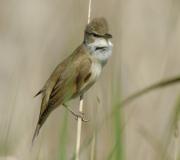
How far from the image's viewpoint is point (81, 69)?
4562mm

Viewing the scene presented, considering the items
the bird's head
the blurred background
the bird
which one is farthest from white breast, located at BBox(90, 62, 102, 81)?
the blurred background

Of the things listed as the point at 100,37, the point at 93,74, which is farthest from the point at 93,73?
the point at 100,37

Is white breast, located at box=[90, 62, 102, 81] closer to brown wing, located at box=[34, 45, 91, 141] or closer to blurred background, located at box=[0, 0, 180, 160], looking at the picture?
brown wing, located at box=[34, 45, 91, 141]

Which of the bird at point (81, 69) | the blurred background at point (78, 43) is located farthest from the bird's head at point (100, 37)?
the blurred background at point (78, 43)

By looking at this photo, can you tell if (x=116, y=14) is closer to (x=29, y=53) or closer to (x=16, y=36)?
(x=29, y=53)

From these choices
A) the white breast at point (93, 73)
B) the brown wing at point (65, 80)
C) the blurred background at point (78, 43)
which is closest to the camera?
the brown wing at point (65, 80)

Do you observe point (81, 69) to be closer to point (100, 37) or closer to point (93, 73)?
point (93, 73)

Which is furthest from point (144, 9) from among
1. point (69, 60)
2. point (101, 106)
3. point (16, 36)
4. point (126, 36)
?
point (101, 106)

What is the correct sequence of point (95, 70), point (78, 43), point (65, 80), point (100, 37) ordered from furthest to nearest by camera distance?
point (78, 43)
point (95, 70)
point (65, 80)
point (100, 37)

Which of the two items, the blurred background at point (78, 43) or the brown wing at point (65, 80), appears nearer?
the brown wing at point (65, 80)

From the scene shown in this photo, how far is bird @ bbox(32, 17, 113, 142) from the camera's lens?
4.36 metres

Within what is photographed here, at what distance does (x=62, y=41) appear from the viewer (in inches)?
270

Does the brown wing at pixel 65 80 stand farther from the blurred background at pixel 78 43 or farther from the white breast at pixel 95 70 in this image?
the blurred background at pixel 78 43

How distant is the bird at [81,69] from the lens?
4.36 metres
